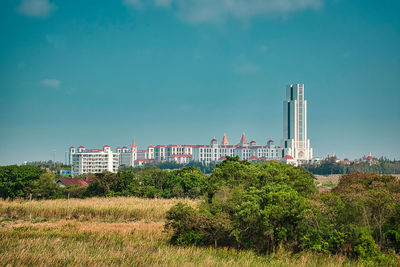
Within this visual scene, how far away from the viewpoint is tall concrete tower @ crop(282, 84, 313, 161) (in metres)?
173

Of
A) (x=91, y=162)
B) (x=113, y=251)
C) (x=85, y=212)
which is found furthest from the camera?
(x=91, y=162)

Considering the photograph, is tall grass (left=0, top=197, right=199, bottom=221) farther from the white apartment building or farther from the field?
the white apartment building

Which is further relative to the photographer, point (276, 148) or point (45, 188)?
point (276, 148)

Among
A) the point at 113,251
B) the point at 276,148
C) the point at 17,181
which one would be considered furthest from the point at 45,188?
the point at 276,148

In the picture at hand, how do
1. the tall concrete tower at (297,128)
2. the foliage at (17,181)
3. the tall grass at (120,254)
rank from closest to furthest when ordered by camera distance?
the tall grass at (120,254) → the foliage at (17,181) → the tall concrete tower at (297,128)

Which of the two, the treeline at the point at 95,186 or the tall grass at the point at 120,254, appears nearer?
the tall grass at the point at 120,254

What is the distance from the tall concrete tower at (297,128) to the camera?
6796 inches

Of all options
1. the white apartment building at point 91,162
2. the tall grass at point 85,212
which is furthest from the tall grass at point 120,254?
the white apartment building at point 91,162

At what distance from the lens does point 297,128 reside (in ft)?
572

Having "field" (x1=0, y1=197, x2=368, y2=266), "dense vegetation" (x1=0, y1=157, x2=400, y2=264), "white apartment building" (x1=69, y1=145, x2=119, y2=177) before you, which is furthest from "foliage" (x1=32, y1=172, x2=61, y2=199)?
"white apartment building" (x1=69, y1=145, x2=119, y2=177)

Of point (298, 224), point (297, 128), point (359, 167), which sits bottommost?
point (359, 167)

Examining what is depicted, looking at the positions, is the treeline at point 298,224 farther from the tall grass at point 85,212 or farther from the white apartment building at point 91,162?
the white apartment building at point 91,162

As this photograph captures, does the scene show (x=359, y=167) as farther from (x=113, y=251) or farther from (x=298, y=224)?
(x=113, y=251)

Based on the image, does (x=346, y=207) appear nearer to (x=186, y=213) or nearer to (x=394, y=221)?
(x=394, y=221)
